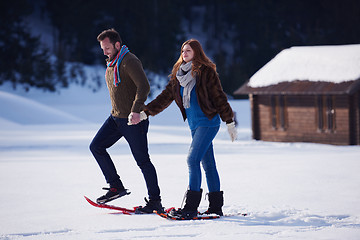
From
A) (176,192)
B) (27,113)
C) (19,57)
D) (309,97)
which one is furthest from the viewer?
(19,57)

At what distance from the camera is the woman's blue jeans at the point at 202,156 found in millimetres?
6328

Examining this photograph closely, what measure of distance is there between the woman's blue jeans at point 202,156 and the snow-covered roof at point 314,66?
530 inches

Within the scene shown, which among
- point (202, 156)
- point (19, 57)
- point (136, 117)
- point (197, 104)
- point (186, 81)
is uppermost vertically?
point (186, 81)

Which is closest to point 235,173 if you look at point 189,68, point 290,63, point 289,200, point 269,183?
point 269,183

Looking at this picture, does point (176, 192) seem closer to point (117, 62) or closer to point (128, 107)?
point (128, 107)

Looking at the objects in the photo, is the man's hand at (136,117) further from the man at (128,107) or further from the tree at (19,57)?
the tree at (19,57)

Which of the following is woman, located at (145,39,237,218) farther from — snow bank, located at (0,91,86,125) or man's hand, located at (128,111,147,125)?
snow bank, located at (0,91,86,125)

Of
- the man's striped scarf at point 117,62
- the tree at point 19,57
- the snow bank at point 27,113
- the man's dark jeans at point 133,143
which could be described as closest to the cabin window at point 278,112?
the snow bank at point 27,113

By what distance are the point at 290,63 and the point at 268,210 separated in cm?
1471

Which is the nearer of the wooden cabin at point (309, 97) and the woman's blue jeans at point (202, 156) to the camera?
the woman's blue jeans at point (202, 156)

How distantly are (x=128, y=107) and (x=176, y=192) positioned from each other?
2653 mm

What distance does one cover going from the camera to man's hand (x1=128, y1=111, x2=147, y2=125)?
259 inches

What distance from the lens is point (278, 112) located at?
21438mm

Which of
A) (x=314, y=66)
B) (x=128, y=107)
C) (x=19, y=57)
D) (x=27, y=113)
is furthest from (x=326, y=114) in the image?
(x=19, y=57)
